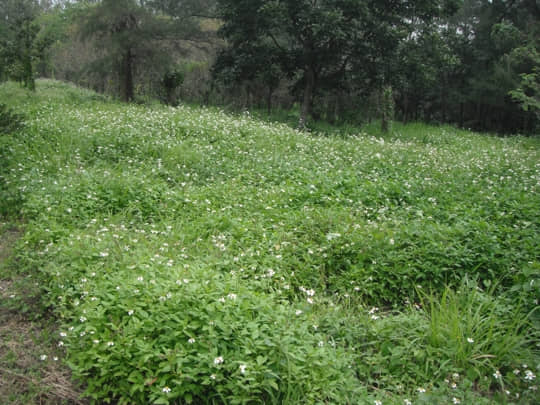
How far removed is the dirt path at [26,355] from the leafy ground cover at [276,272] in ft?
0.54

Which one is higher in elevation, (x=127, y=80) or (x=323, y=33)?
(x=323, y=33)

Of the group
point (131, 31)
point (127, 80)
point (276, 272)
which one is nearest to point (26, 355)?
point (276, 272)

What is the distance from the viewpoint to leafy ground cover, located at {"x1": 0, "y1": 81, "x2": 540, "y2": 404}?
2803mm

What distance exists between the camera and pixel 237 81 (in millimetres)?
15984

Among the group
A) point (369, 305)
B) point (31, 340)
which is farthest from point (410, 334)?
point (31, 340)

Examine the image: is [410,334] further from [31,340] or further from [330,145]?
[330,145]

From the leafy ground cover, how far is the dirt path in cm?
16

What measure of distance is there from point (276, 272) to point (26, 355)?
218cm

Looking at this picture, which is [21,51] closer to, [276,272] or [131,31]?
[131,31]

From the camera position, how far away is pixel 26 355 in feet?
10.6

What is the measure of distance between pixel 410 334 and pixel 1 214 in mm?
5208

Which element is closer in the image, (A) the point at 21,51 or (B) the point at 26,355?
(B) the point at 26,355

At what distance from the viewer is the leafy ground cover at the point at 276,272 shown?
9.20 feet

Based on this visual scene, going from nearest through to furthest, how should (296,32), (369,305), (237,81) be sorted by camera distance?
1. (369,305)
2. (296,32)
3. (237,81)
